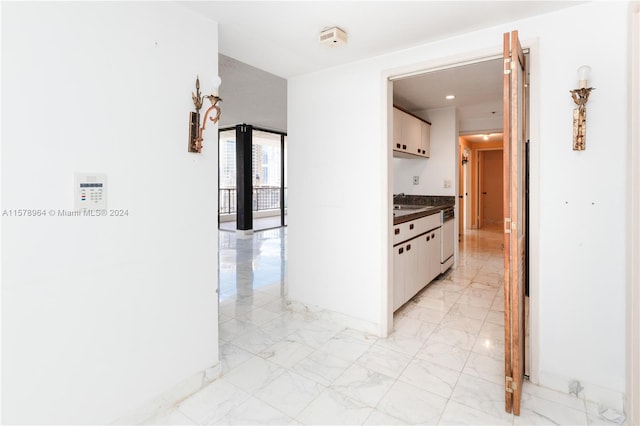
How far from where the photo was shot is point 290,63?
2789 millimetres

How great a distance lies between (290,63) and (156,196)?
5.33 ft

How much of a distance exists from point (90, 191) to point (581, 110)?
2508 millimetres

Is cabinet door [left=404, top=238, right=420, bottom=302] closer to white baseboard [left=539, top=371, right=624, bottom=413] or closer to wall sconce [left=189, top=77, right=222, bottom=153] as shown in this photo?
white baseboard [left=539, top=371, right=624, bottom=413]

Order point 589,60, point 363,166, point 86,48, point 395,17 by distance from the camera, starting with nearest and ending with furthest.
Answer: point 86,48 → point 589,60 → point 395,17 → point 363,166

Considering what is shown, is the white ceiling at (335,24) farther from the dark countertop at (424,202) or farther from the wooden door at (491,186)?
the wooden door at (491,186)

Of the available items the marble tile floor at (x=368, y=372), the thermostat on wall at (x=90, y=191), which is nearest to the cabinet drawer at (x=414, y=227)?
the marble tile floor at (x=368, y=372)

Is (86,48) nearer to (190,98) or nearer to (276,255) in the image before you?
(190,98)

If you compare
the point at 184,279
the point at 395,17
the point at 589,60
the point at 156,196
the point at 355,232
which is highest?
the point at 395,17

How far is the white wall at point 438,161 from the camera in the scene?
470cm

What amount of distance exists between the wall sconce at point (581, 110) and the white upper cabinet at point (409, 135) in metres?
1.93

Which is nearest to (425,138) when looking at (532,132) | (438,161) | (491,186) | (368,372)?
(438,161)

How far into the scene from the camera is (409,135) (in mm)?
4105

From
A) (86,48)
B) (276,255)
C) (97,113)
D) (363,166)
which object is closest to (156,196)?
(97,113)

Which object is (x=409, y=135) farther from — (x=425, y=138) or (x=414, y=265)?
(x=414, y=265)
